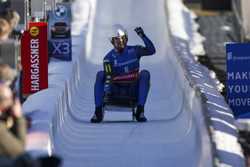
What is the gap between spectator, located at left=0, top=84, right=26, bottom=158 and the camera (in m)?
4.81

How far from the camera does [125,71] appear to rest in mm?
10516

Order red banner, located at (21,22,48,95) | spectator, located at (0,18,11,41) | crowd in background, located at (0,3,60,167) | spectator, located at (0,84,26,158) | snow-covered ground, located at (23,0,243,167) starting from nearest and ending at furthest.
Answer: crowd in background, located at (0,3,60,167), spectator, located at (0,84,26,158), spectator, located at (0,18,11,41), snow-covered ground, located at (23,0,243,167), red banner, located at (21,22,48,95)

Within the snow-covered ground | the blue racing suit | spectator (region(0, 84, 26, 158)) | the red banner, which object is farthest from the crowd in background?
the red banner

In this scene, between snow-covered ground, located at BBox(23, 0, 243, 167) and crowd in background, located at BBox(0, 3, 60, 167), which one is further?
snow-covered ground, located at BBox(23, 0, 243, 167)

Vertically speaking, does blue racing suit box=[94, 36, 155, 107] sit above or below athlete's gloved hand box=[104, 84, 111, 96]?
above

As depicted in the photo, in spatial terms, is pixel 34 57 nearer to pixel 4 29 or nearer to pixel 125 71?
pixel 125 71

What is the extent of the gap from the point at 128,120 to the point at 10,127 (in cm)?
603

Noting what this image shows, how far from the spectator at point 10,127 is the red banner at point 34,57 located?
230 inches

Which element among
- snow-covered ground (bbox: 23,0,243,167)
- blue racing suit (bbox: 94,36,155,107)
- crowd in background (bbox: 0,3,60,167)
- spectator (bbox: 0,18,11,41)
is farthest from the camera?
blue racing suit (bbox: 94,36,155,107)

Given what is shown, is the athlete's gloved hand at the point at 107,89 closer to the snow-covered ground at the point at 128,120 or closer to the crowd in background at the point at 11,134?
the snow-covered ground at the point at 128,120

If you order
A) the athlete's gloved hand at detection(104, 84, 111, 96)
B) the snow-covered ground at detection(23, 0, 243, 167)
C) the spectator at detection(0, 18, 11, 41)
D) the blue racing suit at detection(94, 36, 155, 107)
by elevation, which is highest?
the spectator at detection(0, 18, 11, 41)

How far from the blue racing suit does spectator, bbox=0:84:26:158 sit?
539 cm

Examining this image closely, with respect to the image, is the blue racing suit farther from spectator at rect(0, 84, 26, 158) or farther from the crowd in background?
spectator at rect(0, 84, 26, 158)

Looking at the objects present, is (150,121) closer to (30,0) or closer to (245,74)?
(245,74)
